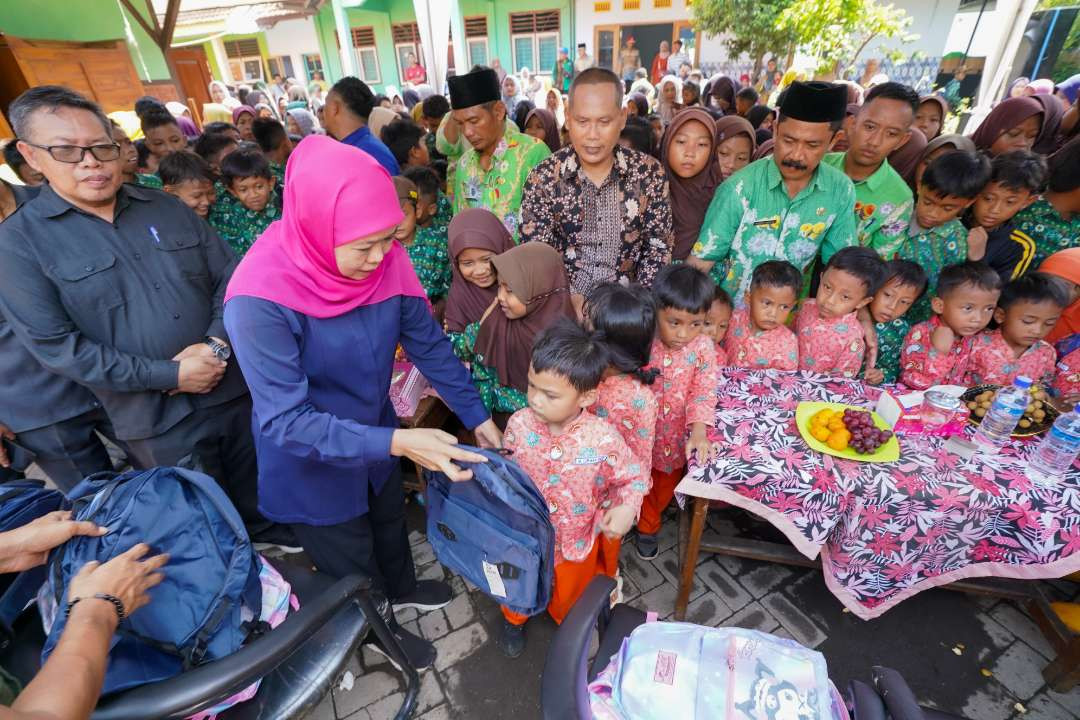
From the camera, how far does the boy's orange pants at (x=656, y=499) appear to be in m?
2.60

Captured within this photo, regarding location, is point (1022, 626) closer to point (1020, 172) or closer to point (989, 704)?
point (989, 704)

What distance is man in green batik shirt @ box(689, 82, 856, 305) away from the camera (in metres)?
2.40

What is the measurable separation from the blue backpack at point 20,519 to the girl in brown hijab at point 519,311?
1615 millimetres

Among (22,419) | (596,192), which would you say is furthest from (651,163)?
(22,419)

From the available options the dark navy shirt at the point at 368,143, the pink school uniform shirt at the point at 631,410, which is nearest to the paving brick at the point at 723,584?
Answer: the pink school uniform shirt at the point at 631,410

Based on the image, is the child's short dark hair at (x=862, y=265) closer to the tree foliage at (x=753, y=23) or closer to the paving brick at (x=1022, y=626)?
the paving brick at (x=1022, y=626)

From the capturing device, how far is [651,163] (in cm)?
264

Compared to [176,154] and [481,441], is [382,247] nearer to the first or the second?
[481,441]

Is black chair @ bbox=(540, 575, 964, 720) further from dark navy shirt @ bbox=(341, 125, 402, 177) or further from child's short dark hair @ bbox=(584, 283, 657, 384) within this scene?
dark navy shirt @ bbox=(341, 125, 402, 177)

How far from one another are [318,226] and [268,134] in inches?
184

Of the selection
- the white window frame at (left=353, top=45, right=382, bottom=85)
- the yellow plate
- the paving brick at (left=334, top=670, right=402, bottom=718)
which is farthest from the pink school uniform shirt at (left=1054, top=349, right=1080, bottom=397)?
the white window frame at (left=353, top=45, right=382, bottom=85)

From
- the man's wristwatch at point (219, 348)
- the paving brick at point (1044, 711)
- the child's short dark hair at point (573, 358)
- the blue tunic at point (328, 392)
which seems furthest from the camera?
the man's wristwatch at point (219, 348)

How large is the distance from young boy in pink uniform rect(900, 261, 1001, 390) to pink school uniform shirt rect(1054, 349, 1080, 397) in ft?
1.29

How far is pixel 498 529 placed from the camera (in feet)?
5.27
